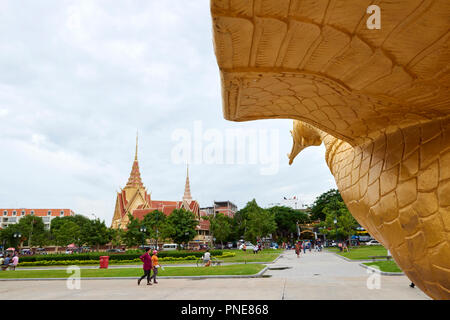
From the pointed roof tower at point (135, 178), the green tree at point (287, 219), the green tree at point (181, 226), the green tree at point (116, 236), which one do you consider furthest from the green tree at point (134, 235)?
the green tree at point (287, 219)

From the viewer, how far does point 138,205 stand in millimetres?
47000

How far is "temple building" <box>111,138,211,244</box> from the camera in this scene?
148 feet

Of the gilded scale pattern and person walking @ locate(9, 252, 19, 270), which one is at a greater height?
the gilded scale pattern

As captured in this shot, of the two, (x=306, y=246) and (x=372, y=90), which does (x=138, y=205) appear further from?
(x=372, y=90)

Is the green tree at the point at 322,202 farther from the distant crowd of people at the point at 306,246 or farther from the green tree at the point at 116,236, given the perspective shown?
the green tree at the point at 116,236

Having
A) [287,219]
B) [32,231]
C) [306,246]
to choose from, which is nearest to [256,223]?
[306,246]

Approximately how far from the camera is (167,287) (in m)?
8.87

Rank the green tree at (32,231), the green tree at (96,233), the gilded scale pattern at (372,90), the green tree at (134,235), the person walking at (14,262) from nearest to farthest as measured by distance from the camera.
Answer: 1. the gilded scale pattern at (372,90)
2. the person walking at (14,262)
3. the green tree at (134,235)
4. the green tree at (96,233)
5. the green tree at (32,231)

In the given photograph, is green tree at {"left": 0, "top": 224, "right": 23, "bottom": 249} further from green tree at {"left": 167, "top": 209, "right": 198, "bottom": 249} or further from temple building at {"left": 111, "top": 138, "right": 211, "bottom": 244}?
green tree at {"left": 167, "top": 209, "right": 198, "bottom": 249}

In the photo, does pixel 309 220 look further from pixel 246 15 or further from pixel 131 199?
pixel 246 15

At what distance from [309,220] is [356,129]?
179 feet

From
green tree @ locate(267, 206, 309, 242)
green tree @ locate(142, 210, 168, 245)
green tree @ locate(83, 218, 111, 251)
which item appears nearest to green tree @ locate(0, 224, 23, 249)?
green tree @ locate(83, 218, 111, 251)

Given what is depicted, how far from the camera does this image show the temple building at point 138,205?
4525cm
